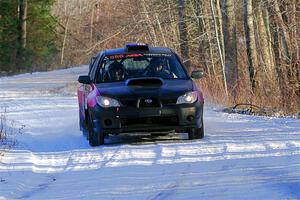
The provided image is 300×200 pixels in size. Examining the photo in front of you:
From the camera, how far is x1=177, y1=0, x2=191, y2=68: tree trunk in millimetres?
25206

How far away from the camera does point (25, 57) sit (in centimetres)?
5028

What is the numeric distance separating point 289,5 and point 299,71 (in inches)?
160

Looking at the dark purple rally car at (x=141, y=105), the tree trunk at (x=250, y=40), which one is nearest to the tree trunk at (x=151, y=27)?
the tree trunk at (x=250, y=40)

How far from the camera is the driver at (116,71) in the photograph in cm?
1108

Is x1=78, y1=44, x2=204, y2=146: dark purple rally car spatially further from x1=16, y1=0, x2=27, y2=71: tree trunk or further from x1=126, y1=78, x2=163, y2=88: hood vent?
x1=16, y1=0, x2=27, y2=71: tree trunk

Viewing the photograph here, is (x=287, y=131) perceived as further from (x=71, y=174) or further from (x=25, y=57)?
(x=25, y=57)

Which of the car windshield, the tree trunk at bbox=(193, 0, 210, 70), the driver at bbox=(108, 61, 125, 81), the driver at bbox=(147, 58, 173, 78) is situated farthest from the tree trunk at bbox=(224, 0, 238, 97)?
the driver at bbox=(108, 61, 125, 81)

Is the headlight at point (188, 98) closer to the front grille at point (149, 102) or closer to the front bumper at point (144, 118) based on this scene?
the front bumper at point (144, 118)

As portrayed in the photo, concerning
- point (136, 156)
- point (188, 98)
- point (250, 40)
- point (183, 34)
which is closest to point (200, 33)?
point (183, 34)

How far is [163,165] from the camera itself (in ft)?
27.2

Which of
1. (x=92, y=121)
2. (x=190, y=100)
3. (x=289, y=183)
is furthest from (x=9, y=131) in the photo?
(x=289, y=183)

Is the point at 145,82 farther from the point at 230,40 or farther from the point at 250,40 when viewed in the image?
the point at 230,40

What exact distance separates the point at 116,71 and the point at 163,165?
10.7 feet

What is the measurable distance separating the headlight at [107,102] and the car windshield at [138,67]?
0.93 metres
